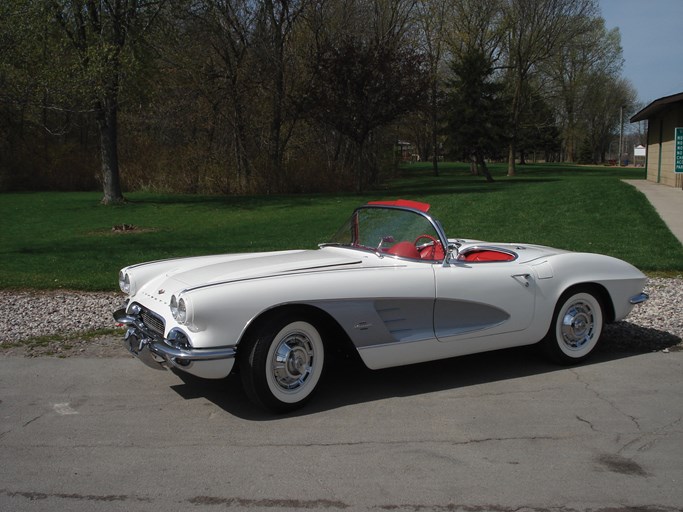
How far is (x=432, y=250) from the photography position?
524 centimetres

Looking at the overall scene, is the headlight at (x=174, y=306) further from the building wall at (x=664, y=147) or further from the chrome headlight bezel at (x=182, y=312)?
the building wall at (x=664, y=147)

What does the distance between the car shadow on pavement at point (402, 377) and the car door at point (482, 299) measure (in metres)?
0.42

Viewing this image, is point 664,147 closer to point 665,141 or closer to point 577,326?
point 665,141

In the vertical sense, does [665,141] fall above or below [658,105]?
below

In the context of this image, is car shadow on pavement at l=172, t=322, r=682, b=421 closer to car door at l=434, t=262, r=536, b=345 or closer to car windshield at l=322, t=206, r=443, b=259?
car door at l=434, t=262, r=536, b=345

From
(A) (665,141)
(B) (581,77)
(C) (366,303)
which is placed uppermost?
(B) (581,77)

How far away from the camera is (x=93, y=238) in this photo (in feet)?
47.2

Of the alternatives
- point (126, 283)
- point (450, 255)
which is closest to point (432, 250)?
point (450, 255)

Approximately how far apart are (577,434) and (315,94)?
22908 mm

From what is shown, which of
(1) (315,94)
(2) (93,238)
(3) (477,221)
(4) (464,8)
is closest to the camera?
(2) (93,238)

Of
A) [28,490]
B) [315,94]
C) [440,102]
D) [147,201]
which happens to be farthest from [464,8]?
[28,490]

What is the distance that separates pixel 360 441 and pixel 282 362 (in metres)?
0.71

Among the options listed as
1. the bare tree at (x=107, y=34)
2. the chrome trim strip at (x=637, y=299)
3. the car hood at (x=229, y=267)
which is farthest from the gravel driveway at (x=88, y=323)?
the bare tree at (x=107, y=34)

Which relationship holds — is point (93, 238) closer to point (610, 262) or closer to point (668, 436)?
point (610, 262)
